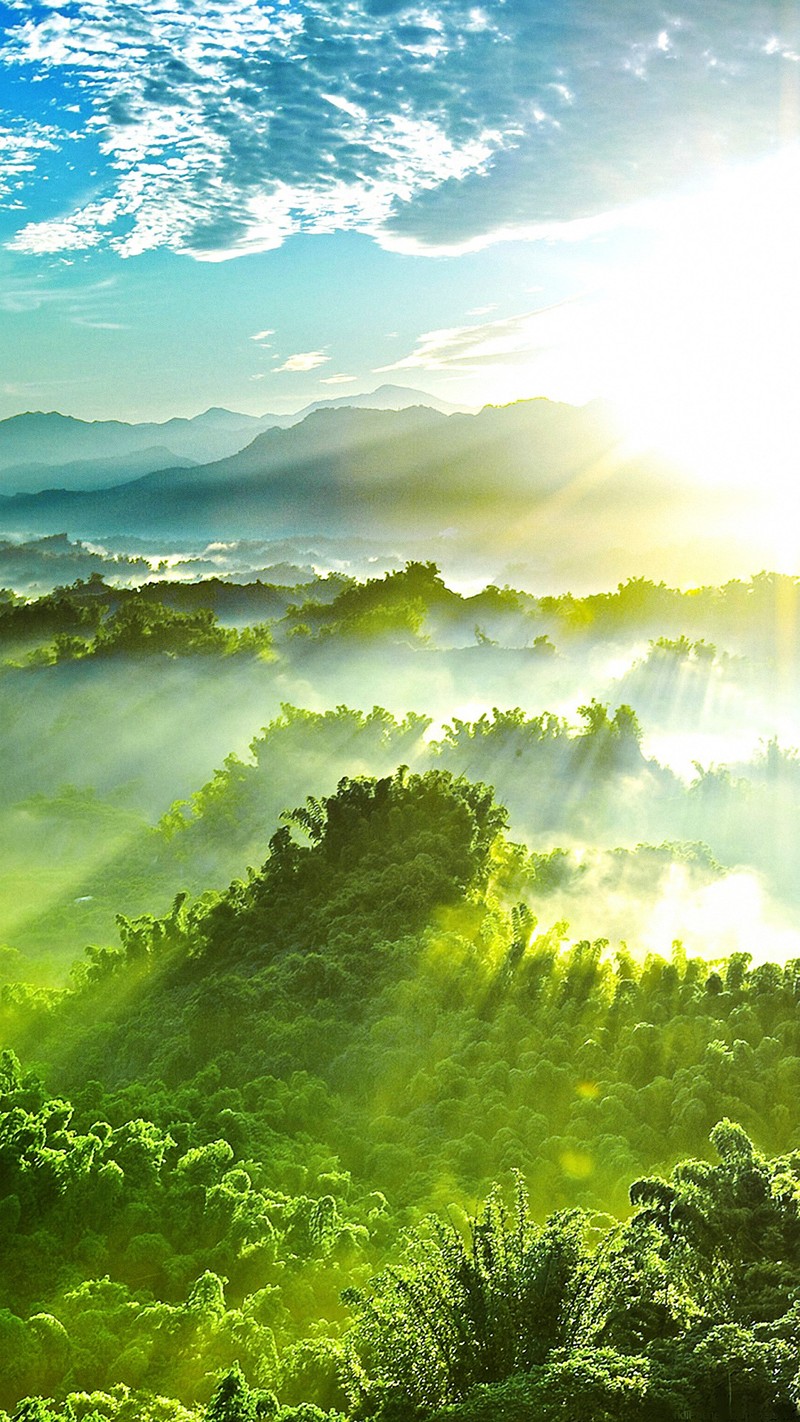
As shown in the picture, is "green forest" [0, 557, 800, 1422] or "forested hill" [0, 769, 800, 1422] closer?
"forested hill" [0, 769, 800, 1422]

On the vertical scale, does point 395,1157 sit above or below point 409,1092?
below

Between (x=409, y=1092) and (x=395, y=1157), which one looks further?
(x=409, y=1092)

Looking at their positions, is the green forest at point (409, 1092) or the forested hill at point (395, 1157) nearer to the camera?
the forested hill at point (395, 1157)

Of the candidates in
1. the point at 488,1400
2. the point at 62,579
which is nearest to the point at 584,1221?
the point at 488,1400
